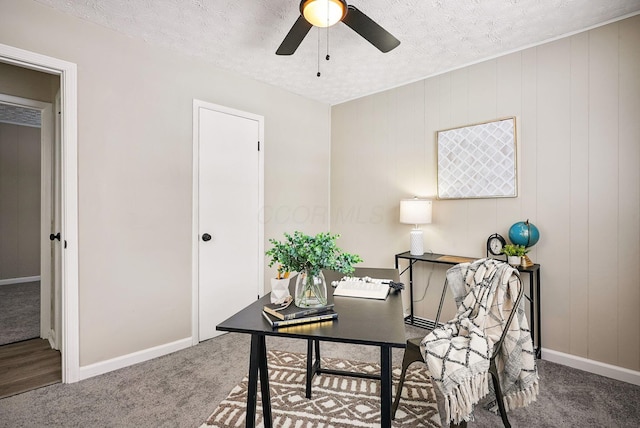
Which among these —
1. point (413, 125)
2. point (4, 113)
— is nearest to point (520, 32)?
point (413, 125)

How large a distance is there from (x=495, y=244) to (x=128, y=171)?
123 inches

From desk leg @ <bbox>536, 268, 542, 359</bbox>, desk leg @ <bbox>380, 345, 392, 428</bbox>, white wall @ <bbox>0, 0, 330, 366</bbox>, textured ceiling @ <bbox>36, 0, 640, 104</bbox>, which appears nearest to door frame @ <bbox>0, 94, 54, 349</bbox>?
white wall @ <bbox>0, 0, 330, 366</bbox>

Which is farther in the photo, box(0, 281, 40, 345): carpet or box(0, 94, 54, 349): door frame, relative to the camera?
box(0, 281, 40, 345): carpet

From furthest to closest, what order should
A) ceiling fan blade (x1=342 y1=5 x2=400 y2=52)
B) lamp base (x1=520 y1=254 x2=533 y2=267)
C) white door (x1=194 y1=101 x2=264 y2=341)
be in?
white door (x1=194 y1=101 x2=264 y2=341) → lamp base (x1=520 y1=254 x2=533 y2=267) → ceiling fan blade (x1=342 y1=5 x2=400 y2=52)

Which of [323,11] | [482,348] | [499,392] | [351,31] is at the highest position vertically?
[351,31]

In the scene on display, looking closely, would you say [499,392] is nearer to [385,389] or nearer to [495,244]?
[385,389]

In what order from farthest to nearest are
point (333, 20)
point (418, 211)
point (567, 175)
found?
point (418, 211) → point (567, 175) → point (333, 20)

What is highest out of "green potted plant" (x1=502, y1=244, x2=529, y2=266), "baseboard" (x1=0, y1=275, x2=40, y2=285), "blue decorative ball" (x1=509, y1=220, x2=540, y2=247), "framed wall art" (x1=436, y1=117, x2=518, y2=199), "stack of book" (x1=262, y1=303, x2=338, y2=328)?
"framed wall art" (x1=436, y1=117, x2=518, y2=199)

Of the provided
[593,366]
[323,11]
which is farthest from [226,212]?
[593,366]

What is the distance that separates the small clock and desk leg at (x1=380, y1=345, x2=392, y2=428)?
199 cm

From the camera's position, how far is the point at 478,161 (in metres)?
2.98

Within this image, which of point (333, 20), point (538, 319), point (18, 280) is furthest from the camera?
point (18, 280)

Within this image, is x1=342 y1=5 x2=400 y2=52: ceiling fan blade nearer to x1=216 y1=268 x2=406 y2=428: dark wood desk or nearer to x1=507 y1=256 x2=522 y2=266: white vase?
x1=216 y1=268 x2=406 y2=428: dark wood desk

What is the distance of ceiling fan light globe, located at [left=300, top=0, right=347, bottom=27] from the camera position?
5.49 feet
